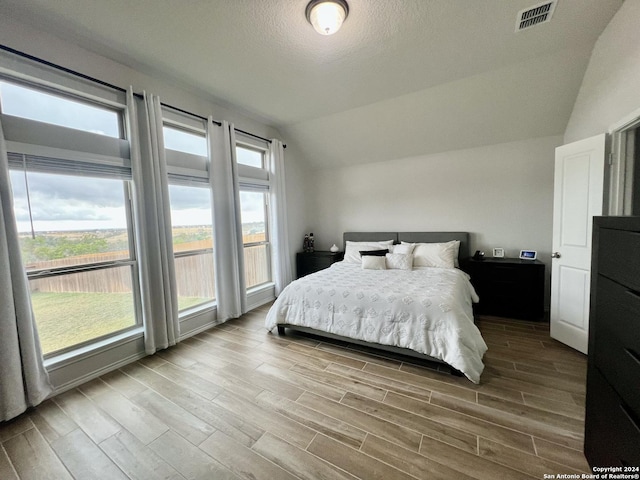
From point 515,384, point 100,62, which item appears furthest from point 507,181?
point 100,62

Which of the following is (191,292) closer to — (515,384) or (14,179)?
(14,179)

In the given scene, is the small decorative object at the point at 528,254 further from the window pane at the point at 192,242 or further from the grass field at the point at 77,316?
the grass field at the point at 77,316

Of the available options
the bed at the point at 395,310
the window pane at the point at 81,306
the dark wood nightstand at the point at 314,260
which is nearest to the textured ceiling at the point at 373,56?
the bed at the point at 395,310

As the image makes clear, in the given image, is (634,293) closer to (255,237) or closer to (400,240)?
(400,240)

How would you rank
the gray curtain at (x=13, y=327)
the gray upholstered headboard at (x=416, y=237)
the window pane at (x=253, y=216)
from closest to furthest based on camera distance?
1. the gray curtain at (x=13, y=327)
2. the gray upholstered headboard at (x=416, y=237)
3. the window pane at (x=253, y=216)

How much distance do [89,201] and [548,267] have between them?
18.1 feet

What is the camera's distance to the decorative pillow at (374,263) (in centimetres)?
361

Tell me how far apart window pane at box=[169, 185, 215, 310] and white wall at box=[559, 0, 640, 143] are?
424 centimetres

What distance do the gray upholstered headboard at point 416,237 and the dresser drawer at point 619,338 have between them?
2.71m

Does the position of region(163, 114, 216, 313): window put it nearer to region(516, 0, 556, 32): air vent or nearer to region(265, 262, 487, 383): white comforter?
region(265, 262, 487, 383): white comforter

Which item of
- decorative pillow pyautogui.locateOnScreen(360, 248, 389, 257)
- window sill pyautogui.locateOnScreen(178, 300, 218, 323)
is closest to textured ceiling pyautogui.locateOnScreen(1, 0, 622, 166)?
decorative pillow pyautogui.locateOnScreen(360, 248, 389, 257)

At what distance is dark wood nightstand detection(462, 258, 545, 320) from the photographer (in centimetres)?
320

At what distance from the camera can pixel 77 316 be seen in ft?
7.68

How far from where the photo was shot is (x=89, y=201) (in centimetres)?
238
